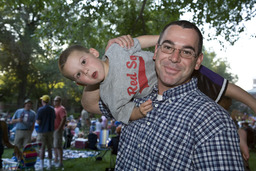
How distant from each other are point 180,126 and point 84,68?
1284 mm

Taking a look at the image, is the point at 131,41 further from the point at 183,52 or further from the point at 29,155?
the point at 29,155

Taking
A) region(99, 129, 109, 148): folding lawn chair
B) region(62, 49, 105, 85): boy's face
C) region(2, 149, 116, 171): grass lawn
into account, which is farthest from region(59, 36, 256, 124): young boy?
region(99, 129, 109, 148): folding lawn chair

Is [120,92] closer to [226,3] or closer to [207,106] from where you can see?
[207,106]

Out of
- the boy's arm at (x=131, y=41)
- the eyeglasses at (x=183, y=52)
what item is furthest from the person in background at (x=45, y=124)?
the eyeglasses at (x=183, y=52)

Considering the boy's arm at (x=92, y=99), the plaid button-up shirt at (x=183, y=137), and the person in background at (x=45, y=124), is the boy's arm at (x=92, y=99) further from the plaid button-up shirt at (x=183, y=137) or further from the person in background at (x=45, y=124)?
the person in background at (x=45, y=124)

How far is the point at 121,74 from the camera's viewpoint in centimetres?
222

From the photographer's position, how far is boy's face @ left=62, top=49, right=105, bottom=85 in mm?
2387

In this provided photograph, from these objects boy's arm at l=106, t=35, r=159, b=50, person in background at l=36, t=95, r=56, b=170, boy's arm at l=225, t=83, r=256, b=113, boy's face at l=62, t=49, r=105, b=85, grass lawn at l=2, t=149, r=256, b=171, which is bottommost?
grass lawn at l=2, t=149, r=256, b=171

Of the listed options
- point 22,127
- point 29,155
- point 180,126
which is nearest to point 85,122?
point 22,127

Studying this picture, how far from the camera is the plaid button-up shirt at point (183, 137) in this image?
50.7 inches

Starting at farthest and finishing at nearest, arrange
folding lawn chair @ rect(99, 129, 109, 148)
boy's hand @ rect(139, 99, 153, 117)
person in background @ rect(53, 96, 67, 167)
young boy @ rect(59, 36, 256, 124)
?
1. folding lawn chair @ rect(99, 129, 109, 148)
2. person in background @ rect(53, 96, 67, 167)
3. young boy @ rect(59, 36, 256, 124)
4. boy's hand @ rect(139, 99, 153, 117)

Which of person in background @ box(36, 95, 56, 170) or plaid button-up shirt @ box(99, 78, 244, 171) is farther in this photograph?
person in background @ box(36, 95, 56, 170)

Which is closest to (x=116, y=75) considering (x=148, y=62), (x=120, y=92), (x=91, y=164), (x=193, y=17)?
(x=120, y=92)

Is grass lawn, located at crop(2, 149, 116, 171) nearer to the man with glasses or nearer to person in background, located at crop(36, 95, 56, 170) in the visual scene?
person in background, located at crop(36, 95, 56, 170)
